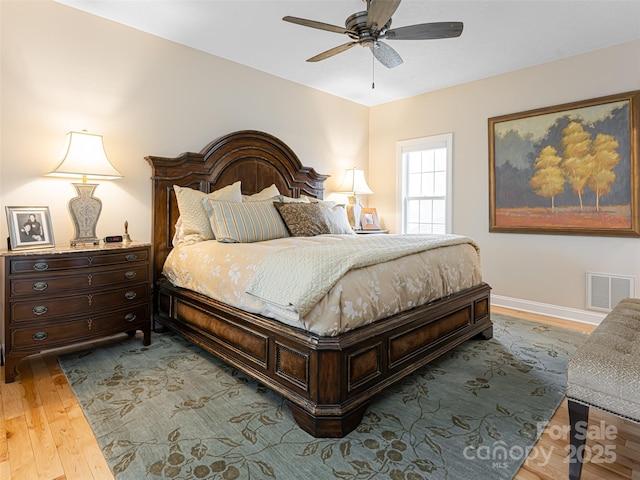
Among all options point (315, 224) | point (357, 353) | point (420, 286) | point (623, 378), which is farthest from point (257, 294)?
point (623, 378)

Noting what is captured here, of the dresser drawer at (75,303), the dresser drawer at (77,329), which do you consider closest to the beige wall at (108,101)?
the dresser drawer at (75,303)

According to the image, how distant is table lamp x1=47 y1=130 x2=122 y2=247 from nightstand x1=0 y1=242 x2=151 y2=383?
22 centimetres

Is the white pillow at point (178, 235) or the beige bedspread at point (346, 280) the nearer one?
the beige bedspread at point (346, 280)

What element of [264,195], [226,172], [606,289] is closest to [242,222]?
[264,195]

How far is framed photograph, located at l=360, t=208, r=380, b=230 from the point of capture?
5.00 meters

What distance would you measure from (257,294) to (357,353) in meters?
0.65

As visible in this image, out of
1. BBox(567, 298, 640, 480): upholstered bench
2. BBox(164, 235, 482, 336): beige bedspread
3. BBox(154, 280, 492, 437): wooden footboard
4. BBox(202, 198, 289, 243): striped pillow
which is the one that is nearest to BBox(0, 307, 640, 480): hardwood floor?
BBox(567, 298, 640, 480): upholstered bench

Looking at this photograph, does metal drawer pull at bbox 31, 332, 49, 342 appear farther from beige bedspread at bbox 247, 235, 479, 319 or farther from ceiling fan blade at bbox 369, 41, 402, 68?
ceiling fan blade at bbox 369, 41, 402, 68

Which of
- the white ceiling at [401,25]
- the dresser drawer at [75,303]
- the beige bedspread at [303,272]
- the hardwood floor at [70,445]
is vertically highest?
the white ceiling at [401,25]

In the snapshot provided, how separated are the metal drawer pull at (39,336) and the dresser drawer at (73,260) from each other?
1.39 feet

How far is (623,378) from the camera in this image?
1.35 metres

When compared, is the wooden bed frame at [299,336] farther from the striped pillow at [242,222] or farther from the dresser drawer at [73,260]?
the striped pillow at [242,222]

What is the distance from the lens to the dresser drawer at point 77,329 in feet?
7.56

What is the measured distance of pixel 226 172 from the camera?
374 cm
